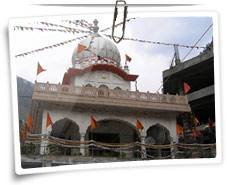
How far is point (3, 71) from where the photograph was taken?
103 centimetres

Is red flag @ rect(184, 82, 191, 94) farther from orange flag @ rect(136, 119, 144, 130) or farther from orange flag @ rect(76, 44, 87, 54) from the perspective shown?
orange flag @ rect(76, 44, 87, 54)

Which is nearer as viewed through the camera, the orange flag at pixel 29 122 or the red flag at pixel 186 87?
the orange flag at pixel 29 122

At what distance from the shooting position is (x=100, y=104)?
1112 mm

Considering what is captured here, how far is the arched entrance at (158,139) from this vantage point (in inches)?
43.4

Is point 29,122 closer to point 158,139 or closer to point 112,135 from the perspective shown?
point 112,135

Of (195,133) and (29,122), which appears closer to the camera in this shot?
(29,122)

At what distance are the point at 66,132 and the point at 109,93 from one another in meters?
0.15

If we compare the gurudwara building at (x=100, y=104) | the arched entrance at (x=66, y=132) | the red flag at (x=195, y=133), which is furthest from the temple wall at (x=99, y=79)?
the red flag at (x=195, y=133)

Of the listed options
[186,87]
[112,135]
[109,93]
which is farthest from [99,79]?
[186,87]

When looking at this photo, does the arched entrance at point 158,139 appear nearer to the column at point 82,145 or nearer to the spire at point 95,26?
the column at point 82,145

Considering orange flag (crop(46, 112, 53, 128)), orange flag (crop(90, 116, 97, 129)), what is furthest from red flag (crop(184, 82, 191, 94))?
orange flag (crop(46, 112, 53, 128))

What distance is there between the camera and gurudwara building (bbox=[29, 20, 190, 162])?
1.08 m

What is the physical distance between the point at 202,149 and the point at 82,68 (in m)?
0.37

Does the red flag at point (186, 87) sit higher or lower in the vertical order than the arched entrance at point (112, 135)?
higher
